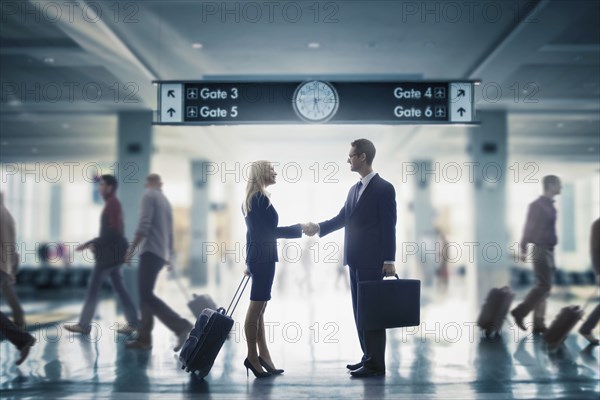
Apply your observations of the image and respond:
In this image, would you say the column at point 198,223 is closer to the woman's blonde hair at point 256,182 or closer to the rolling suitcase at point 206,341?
the woman's blonde hair at point 256,182

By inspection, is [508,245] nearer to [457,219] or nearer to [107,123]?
[107,123]

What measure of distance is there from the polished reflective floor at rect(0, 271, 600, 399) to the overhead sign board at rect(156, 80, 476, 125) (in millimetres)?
2063

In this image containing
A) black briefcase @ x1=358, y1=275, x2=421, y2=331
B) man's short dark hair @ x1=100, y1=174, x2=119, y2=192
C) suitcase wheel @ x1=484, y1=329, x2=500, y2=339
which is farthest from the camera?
suitcase wheel @ x1=484, y1=329, x2=500, y2=339

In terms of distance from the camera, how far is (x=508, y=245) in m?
10.9

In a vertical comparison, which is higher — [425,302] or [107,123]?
[107,123]

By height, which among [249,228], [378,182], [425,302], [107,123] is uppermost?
[107,123]

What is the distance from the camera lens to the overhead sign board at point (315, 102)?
5406 millimetres

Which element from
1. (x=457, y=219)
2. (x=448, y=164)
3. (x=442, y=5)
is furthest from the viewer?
(x=457, y=219)

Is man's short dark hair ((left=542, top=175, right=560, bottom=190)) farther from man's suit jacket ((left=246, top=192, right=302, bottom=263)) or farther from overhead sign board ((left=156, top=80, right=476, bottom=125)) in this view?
man's suit jacket ((left=246, top=192, right=302, bottom=263))

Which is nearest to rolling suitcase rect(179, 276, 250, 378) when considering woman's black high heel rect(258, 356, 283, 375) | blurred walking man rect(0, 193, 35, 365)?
woman's black high heel rect(258, 356, 283, 375)

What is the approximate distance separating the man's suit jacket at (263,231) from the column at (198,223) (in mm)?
13334

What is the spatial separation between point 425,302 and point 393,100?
20.4 ft

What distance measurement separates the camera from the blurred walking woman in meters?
4.32

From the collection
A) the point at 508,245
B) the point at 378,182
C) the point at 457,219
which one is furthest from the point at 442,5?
the point at 457,219
